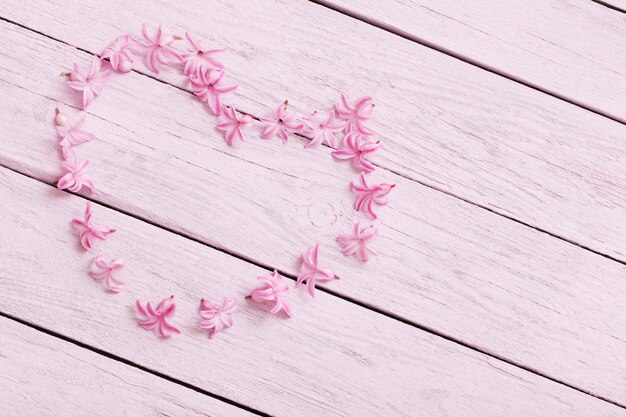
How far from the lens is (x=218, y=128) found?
2.71 feet

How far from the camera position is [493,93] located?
0.88 meters

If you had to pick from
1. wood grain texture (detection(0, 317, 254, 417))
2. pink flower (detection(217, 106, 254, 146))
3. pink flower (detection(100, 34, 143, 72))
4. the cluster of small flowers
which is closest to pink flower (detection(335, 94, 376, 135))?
the cluster of small flowers

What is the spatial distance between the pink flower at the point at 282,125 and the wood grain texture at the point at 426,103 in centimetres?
2

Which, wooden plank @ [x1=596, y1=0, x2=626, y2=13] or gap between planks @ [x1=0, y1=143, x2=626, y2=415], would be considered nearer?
gap between planks @ [x1=0, y1=143, x2=626, y2=415]

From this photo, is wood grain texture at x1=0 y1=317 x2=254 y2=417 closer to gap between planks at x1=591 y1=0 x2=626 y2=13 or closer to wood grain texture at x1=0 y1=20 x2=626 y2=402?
wood grain texture at x1=0 y1=20 x2=626 y2=402

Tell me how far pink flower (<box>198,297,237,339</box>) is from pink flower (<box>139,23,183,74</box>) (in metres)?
0.29

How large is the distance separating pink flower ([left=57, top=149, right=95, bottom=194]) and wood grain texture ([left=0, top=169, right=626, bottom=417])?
0.07 ft

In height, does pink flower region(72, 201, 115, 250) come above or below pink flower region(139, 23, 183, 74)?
below

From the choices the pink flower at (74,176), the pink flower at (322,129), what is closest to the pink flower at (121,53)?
the pink flower at (74,176)

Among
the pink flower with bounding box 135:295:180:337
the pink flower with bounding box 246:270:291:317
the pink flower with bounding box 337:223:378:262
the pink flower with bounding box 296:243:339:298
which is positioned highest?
the pink flower with bounding box 337:223:378:262

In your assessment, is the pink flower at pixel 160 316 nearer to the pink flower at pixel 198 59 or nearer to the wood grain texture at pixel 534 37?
the pink flower at pixel 198 59

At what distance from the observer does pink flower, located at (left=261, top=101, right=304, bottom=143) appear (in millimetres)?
830

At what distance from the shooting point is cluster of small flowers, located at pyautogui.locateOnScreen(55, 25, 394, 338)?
31.3 inches

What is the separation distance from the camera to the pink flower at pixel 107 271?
31.1 inches
